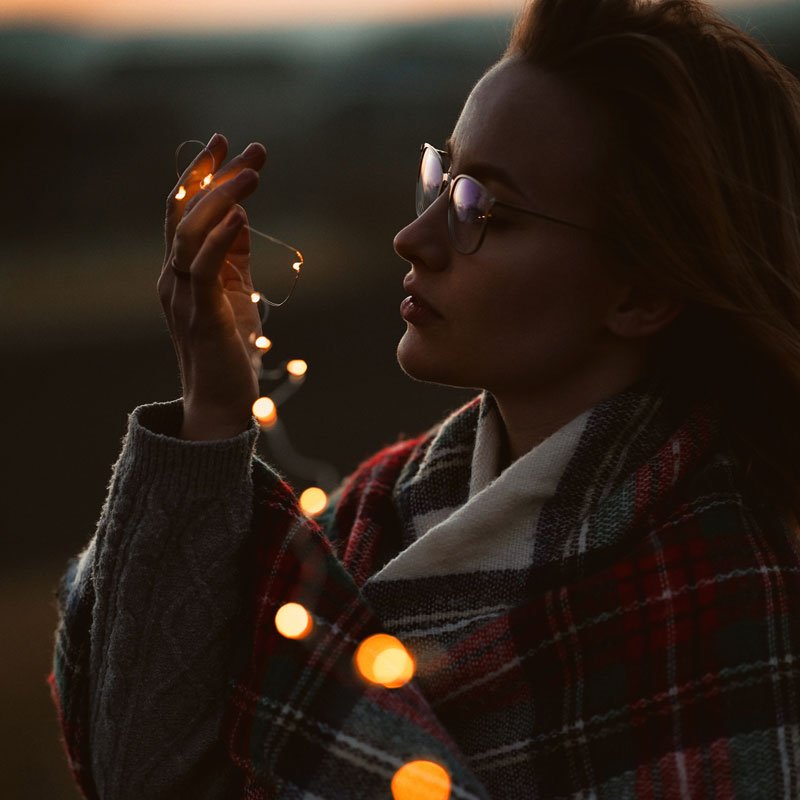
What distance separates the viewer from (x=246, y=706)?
1.39m

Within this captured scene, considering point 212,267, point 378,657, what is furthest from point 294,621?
point 212,267

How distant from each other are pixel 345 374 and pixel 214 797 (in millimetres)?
6018

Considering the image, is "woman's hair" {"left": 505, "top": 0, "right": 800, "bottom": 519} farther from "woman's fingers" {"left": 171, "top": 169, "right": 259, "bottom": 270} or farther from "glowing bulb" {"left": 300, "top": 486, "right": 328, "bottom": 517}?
"glowing bulb" {"left": 300, "top": 486, "right": 328, "bottom": 517}

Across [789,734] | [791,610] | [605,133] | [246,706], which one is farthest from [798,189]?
[246,706]

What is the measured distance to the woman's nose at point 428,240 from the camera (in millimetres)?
1488

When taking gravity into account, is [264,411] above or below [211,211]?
below

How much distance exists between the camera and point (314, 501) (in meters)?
1.81

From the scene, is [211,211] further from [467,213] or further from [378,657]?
[378,657]

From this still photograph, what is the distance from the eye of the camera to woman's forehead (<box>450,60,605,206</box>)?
4.74 ft

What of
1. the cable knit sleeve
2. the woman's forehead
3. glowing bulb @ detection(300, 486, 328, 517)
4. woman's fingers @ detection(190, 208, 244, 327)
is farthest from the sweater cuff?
the woman's forehead

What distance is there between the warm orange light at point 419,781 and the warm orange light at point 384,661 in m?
0.11

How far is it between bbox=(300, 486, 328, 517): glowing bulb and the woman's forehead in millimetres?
629

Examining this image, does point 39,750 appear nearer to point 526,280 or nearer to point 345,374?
point 526,280

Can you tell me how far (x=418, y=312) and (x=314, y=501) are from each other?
1.50ft
